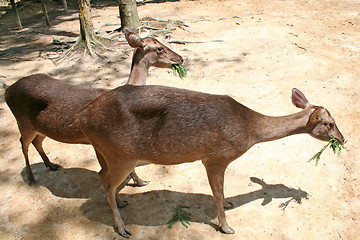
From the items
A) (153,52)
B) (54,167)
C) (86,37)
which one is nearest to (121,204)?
(54,167)

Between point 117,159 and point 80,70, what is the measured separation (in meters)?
4.75

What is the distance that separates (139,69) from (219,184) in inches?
91.4

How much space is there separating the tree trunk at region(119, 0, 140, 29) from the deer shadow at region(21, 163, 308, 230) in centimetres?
565

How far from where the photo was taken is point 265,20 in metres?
9.97

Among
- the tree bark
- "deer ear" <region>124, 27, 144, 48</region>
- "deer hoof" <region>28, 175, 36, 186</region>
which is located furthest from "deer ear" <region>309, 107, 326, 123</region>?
the tree bark

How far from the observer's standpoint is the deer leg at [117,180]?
3359 millimetres

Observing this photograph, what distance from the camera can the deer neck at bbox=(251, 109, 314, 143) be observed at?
3.54 metres

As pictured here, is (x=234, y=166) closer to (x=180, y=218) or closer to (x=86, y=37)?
(x=180, y=218)

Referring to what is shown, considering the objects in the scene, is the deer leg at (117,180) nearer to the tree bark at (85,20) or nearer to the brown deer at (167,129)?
the brown deer at (167,129)

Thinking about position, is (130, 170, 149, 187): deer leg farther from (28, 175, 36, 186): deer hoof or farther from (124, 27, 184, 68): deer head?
(124, 27, 184, 68): deer head

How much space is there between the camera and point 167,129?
3217 millimetres

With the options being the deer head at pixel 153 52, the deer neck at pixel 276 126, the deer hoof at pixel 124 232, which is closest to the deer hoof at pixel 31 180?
the deer hoof at pixel 124 232

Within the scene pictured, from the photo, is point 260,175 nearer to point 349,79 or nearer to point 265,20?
point 349,79

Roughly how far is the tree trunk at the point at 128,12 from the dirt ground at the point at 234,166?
0.88 meters
